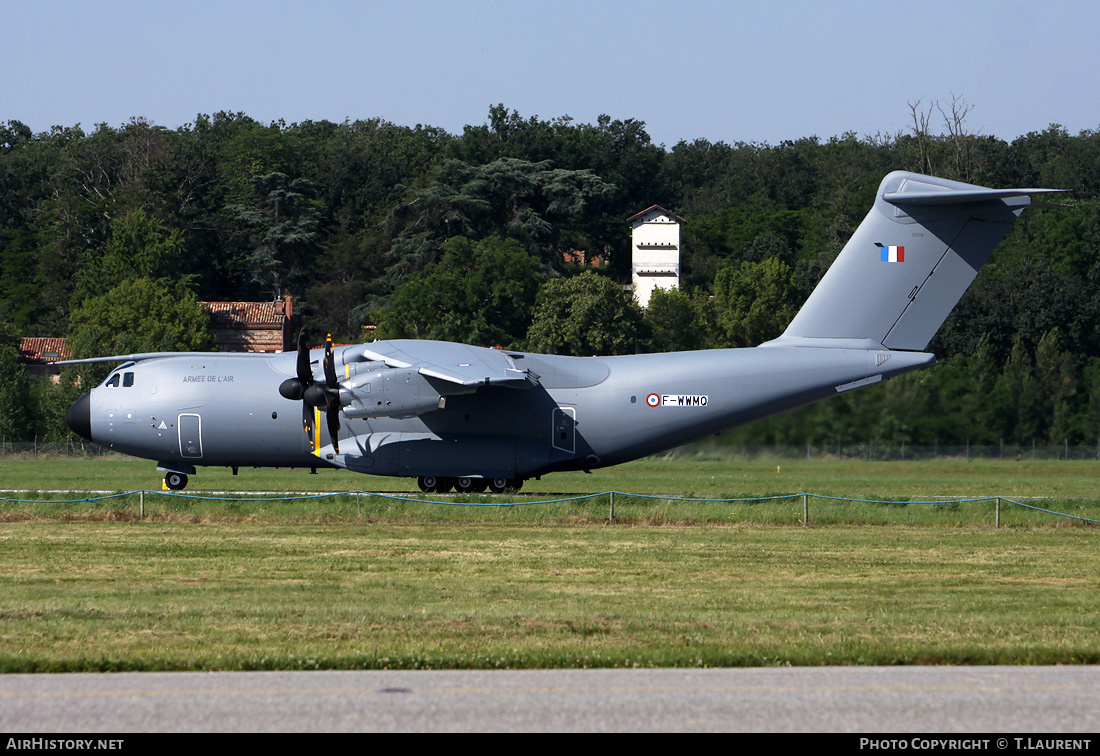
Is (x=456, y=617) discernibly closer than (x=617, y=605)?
Yes

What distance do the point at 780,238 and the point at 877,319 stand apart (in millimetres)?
76753

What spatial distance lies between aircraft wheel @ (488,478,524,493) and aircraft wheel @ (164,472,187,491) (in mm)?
8612

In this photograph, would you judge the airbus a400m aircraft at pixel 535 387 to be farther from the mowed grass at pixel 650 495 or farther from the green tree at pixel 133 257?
the green tree at pixel 133 257

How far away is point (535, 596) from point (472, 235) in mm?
84690

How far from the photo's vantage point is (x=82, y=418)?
3312 cm

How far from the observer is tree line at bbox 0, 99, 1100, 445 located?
263 ft

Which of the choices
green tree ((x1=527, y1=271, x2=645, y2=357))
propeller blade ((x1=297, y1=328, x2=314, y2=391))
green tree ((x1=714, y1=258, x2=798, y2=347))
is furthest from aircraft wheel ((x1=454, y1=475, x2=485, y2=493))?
green tree ((x1=714, y1=258, x2=798, y2=347))

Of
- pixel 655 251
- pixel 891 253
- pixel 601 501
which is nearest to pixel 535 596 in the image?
pixel 601 501

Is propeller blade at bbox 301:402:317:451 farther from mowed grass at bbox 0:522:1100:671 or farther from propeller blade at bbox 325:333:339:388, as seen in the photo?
mowed grass at bbox 0:522:1100:671

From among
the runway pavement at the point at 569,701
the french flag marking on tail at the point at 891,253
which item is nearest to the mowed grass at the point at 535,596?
the runway pavement at the point at 569,701

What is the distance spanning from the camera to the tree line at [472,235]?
80.2m
